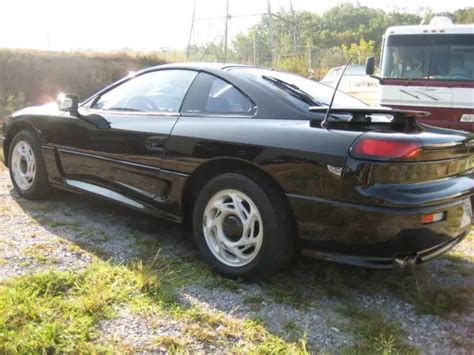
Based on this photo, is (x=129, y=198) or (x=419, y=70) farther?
(x=419, y=70)

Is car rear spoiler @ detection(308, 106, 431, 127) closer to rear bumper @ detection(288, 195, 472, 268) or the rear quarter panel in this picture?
the rear quarter panel

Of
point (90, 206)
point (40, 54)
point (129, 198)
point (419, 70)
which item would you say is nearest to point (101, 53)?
point (40, 54)

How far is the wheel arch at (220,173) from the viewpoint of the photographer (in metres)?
2.93

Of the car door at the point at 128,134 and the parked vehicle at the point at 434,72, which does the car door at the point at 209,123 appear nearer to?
the car door at the point at 128,134

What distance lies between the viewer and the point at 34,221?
4141 millimetres

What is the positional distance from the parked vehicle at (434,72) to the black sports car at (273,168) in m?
4.77

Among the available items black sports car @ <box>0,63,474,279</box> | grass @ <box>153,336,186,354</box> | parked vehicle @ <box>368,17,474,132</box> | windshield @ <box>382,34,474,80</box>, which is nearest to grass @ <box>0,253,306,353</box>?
grass @ <box>153,336,186,354</box>

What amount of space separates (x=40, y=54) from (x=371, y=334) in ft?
43.9

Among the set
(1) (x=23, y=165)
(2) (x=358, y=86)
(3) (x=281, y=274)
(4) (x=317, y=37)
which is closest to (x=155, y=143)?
(3) (x=281, y=274)

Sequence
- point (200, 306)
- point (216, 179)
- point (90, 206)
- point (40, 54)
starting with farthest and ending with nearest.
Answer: point (40, 54) < point (90, 206) < point (216, 179) < point (200, 306)

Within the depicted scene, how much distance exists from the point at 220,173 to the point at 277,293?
83cm

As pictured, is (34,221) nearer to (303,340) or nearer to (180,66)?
(180,66)

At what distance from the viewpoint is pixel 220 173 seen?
3207 millimetres

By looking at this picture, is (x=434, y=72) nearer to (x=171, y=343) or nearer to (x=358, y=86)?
(x=171, y=343)
